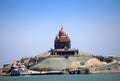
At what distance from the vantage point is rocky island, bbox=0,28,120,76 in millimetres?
149875

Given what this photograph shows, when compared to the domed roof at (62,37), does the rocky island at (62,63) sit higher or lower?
lower

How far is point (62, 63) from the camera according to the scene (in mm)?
156125

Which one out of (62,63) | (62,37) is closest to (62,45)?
(62,37)

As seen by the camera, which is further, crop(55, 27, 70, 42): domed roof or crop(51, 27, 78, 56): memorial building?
crop(55, 27, 70, 42): domed roof

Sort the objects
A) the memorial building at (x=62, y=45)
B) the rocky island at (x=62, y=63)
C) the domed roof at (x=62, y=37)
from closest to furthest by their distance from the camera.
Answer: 1. the rocky island at (x=62, y=63)
2. the memorial building at (x=62, y=45)
3. the domed roof at (x=62, y=37)

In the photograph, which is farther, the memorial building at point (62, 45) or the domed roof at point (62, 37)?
the domed roof at point (62, 37)

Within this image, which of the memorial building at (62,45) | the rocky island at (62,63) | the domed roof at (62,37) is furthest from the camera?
the domed roof at (62,37)

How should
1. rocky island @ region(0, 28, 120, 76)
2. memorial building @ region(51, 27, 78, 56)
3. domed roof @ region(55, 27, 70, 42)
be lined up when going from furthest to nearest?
domed roof @ region(55, 27, 70, 42)
memorial building @ region(51, 27, 78, 56)
rocky island @ region(0, 28, 120, 76)

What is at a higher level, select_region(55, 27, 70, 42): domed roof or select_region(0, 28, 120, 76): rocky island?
select_region(55, 27, 70, 42): domed roof

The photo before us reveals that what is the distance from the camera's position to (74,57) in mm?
159625

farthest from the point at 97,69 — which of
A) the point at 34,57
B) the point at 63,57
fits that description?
the point at 34,57

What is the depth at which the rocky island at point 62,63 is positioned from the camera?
14988cm

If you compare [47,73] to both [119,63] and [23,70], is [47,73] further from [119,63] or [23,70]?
[119,63]

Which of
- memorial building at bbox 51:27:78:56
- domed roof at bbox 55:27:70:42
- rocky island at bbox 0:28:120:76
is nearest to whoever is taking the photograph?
rocky island at bbox 0:28:120:76
